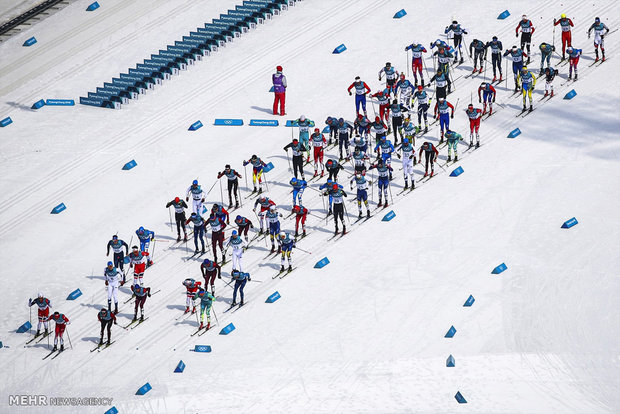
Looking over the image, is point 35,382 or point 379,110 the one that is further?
point 379,110

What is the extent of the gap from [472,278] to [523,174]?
25.4 feet

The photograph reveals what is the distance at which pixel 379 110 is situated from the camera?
6656cm

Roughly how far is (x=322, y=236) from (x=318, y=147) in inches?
191

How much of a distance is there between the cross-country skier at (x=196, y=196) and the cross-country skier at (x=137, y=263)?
13.7 feet

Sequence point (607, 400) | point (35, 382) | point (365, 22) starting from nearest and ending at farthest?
1. point (607, 400)
2. point (35, 382)
3. point (365, 22)

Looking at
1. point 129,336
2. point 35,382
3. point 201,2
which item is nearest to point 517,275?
point 129,336

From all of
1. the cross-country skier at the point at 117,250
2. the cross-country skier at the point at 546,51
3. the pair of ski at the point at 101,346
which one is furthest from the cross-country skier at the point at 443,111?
the pair of ski at the point at 101,346

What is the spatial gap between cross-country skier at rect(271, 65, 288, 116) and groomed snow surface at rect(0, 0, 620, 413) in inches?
30.5

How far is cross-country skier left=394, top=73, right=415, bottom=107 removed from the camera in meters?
65.3

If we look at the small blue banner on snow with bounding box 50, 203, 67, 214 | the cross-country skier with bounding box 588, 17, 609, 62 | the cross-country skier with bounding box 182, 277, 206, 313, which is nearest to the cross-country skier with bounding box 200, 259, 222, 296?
the cross-country skier with bounding box 182, 277, 206, 313

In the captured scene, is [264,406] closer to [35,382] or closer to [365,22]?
[35,382]

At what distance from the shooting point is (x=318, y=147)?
205 feet

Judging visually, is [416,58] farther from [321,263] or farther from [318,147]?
[321,263]

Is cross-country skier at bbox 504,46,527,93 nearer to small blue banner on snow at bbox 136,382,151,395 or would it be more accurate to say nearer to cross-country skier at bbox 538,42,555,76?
cross-country skier at bbox 538,42,555,76
